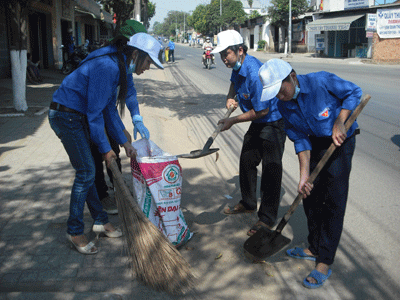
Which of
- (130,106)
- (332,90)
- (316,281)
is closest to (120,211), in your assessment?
(130,106)

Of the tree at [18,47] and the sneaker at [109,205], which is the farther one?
the tree at [18,47]

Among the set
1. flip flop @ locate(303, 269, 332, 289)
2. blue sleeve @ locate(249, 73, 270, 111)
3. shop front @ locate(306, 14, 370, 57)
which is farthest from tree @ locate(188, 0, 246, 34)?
flip flop @ locate(303, 269, 332, 289)

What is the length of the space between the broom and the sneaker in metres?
1.18

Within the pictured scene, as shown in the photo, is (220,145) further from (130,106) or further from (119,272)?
(119,272)

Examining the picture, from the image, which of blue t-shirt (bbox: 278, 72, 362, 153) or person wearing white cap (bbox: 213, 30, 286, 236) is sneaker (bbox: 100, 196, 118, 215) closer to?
person wearing white cap (bbox: 213, 30, 286, 236)

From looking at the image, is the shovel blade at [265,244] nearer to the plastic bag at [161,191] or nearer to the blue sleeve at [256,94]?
the plastic bag at [161,191]

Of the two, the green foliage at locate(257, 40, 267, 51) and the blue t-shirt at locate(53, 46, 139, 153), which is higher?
the green foliage at locate(257, 40, 267, 51)

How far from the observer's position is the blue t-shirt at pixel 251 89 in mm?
3381

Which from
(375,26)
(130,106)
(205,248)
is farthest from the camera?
(375,26)

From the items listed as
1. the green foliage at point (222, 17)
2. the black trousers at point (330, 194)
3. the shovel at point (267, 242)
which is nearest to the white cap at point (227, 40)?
the black trousers at point (330, 194)

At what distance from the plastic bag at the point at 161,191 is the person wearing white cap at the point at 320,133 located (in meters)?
0.99

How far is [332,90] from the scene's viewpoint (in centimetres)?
270

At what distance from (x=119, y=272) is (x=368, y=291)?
1788mm

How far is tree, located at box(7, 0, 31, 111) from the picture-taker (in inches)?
334
